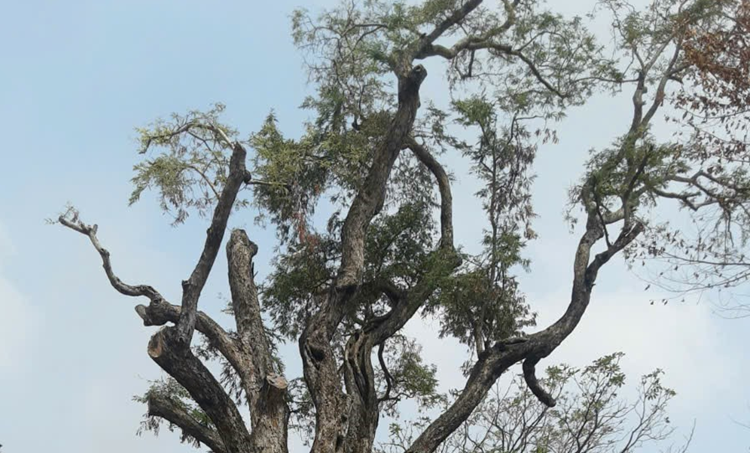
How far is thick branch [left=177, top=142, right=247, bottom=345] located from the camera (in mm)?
7238

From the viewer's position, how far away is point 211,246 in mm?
7527

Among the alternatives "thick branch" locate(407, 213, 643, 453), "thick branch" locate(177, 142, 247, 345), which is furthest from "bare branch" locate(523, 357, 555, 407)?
"thick branch" locate(177, 142, 247, 345)

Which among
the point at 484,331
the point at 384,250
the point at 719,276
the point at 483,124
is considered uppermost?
the point at 483,124

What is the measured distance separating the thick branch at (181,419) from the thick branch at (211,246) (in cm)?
72

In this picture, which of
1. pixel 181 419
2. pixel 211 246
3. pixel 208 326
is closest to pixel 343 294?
pixel 208 326

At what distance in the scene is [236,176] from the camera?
7637 mm

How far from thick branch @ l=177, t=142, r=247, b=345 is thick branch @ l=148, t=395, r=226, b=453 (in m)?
0.72

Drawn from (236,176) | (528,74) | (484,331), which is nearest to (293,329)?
(484,331)

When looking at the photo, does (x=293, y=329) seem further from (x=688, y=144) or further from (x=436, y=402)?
(x=688, y=144)

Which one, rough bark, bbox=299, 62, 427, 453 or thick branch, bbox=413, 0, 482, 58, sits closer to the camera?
rough bark, bbox=299, 62, 427, 453

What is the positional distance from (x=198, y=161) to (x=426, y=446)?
3745mm

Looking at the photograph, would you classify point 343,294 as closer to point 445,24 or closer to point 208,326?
point 208,326

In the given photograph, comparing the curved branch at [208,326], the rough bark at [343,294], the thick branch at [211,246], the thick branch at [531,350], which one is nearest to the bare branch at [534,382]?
the thick branch at [531,350]

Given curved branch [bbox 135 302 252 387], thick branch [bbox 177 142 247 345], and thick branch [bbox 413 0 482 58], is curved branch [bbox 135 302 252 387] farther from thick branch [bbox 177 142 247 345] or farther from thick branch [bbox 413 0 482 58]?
thick branch [bbox 413 0 482 58]
